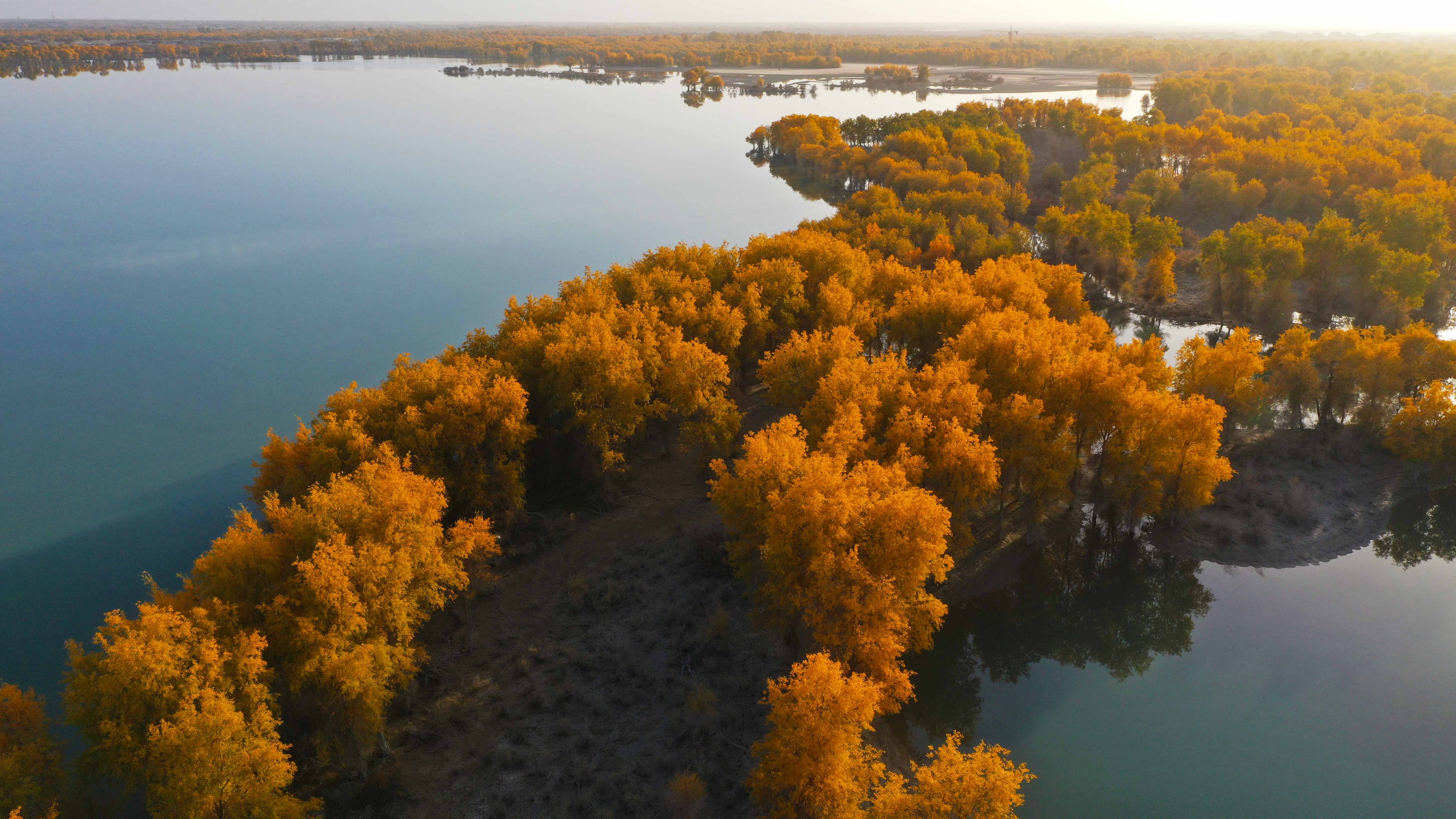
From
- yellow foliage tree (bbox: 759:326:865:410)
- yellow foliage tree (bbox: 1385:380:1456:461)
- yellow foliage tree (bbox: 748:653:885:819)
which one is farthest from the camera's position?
yellow foliage tree (bbox: 759:326:865:410)

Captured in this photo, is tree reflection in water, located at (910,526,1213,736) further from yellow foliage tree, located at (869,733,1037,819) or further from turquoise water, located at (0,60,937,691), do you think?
turquoise water, located at (0,60,937,691)

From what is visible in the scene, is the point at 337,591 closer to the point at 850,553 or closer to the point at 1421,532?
the point at 850,553

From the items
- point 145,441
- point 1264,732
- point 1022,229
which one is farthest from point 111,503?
point 1022,229

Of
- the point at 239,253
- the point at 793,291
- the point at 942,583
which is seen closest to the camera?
the point at 942,583

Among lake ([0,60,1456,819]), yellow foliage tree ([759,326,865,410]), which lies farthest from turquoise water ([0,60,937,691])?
yellow foliage tree ([759,326,865,410])

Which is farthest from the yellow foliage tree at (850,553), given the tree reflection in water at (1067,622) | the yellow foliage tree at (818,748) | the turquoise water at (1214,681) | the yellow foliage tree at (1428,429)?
the yellow foliage tree at (1428,429)

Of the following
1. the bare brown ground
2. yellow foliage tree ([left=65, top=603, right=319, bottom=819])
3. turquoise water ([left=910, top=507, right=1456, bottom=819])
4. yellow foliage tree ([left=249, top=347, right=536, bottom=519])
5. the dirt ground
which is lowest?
turquoise water ([left=910, top=507, right=1456, bottom=819])

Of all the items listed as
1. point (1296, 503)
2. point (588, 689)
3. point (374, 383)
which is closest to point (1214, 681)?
point (1296, 503)

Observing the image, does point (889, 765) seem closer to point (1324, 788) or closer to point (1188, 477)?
point (1324, 788)
